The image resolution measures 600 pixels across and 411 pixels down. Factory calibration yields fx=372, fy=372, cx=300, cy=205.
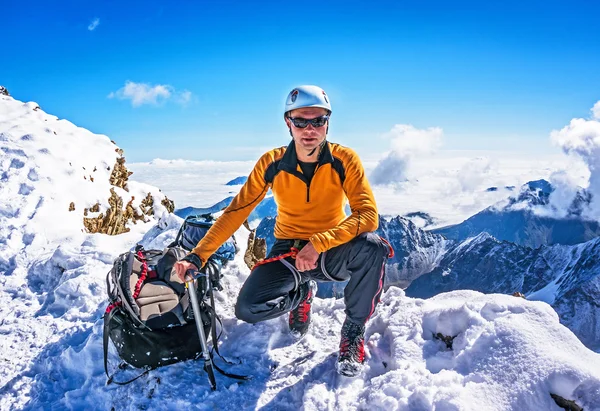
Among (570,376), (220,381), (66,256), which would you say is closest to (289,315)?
(220,381)

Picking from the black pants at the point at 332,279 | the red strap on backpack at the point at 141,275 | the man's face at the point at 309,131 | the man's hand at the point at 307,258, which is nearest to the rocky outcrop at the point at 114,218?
the red strap on backpack at the point at 141,275

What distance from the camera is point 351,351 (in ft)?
14.9

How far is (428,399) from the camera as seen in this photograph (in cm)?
353

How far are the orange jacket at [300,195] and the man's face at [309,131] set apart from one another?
22 cm

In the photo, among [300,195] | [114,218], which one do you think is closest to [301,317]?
[300,195]

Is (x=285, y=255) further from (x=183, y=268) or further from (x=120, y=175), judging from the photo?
(x=120, y=175)

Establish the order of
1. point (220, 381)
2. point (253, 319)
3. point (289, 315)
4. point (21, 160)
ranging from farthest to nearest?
point (21, 160)
point (289, 315)
point (253, 319)
point (220, 381)

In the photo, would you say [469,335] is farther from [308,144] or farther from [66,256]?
[66,256]

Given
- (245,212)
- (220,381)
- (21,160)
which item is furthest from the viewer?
(21,160)

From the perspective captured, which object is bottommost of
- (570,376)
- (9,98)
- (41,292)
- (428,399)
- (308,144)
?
(41,292)

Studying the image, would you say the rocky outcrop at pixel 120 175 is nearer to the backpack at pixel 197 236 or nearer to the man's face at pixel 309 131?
the backpack at pixel 197 236

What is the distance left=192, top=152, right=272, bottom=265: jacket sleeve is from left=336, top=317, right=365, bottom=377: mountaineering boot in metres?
2.00

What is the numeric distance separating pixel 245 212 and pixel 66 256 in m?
5.81

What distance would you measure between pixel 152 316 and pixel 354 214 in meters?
2.94
